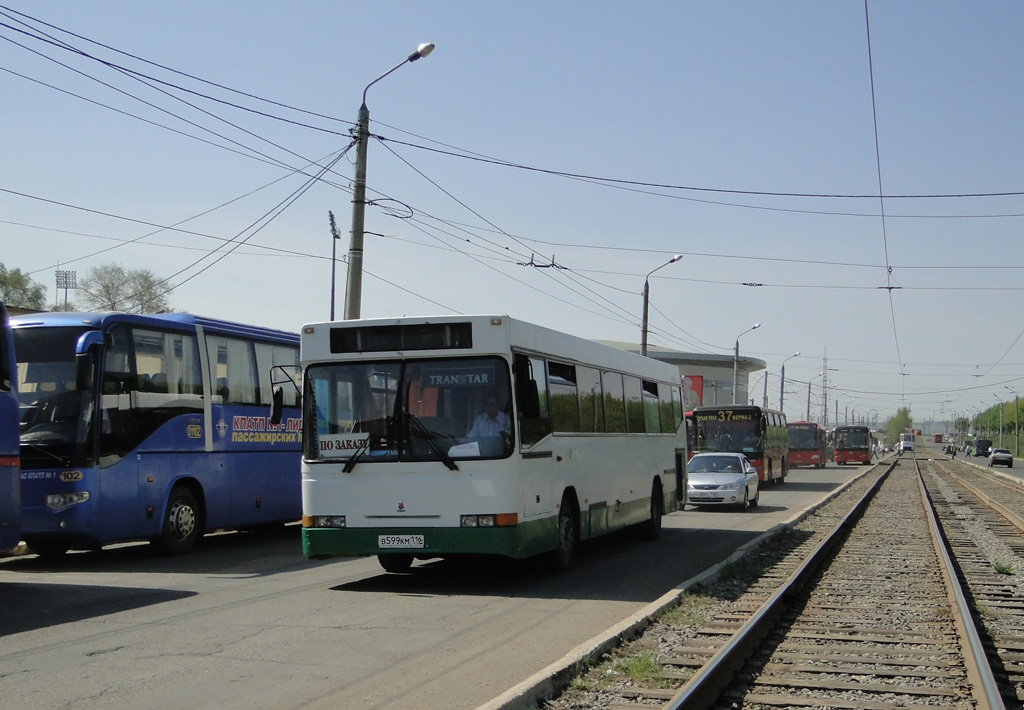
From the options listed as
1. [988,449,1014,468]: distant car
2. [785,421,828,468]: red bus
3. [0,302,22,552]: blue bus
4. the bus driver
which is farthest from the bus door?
[988,449,1014,468]: distant car

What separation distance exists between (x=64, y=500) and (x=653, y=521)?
348 inches

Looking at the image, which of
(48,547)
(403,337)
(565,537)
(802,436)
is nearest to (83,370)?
(48,547)

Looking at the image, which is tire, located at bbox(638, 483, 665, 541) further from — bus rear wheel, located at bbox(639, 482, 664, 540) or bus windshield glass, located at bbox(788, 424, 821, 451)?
bus windshield glass, located at bbox(788, 424, 821, 451)

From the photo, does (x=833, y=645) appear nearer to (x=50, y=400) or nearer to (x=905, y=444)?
(x=50, y=400)

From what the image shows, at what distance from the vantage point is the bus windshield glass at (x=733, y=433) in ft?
133

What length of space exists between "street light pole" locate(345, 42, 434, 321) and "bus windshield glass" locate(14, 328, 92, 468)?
5466 millimetres

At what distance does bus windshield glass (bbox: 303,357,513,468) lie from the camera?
38.3 feet

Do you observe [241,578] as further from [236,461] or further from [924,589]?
[924,589]

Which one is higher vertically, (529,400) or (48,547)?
(529,400)

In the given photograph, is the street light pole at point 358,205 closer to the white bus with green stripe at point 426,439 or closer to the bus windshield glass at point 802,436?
the white bus with green stripe at point 426,439

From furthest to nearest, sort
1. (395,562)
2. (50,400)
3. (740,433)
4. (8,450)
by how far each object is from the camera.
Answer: (740,433) → (50,400) → (395,562) → (8,450)

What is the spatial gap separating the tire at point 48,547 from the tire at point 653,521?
336 inches

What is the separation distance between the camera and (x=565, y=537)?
13391 mm

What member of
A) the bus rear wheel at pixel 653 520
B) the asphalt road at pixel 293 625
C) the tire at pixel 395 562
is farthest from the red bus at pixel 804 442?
the tire at pixel 395 562
